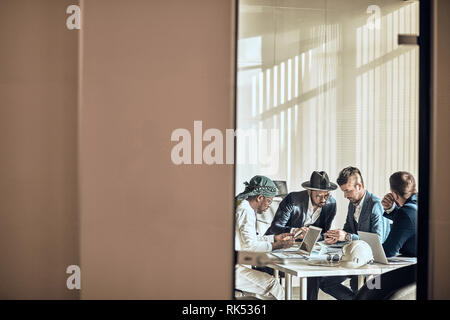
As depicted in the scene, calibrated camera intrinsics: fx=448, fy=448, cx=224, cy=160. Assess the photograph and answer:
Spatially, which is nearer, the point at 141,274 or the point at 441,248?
the point at 141,274

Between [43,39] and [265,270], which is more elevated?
[43,39]

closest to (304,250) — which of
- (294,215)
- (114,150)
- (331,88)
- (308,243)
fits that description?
(308,243)

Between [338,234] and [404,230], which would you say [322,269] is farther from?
[404,230]

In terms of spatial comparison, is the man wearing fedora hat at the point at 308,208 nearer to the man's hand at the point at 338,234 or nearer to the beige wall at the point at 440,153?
the man's hand at the point at 338,234

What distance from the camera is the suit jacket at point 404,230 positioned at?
8.00ft

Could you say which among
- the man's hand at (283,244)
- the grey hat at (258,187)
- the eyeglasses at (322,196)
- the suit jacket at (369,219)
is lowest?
the man's hand at (283,244)

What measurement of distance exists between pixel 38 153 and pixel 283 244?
53.5 inches

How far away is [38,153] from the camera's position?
2.30 metres

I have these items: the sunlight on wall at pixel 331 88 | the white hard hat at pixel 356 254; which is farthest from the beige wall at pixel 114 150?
the white hard hat at pixel 356 254

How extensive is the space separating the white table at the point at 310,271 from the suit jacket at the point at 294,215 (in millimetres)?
191
